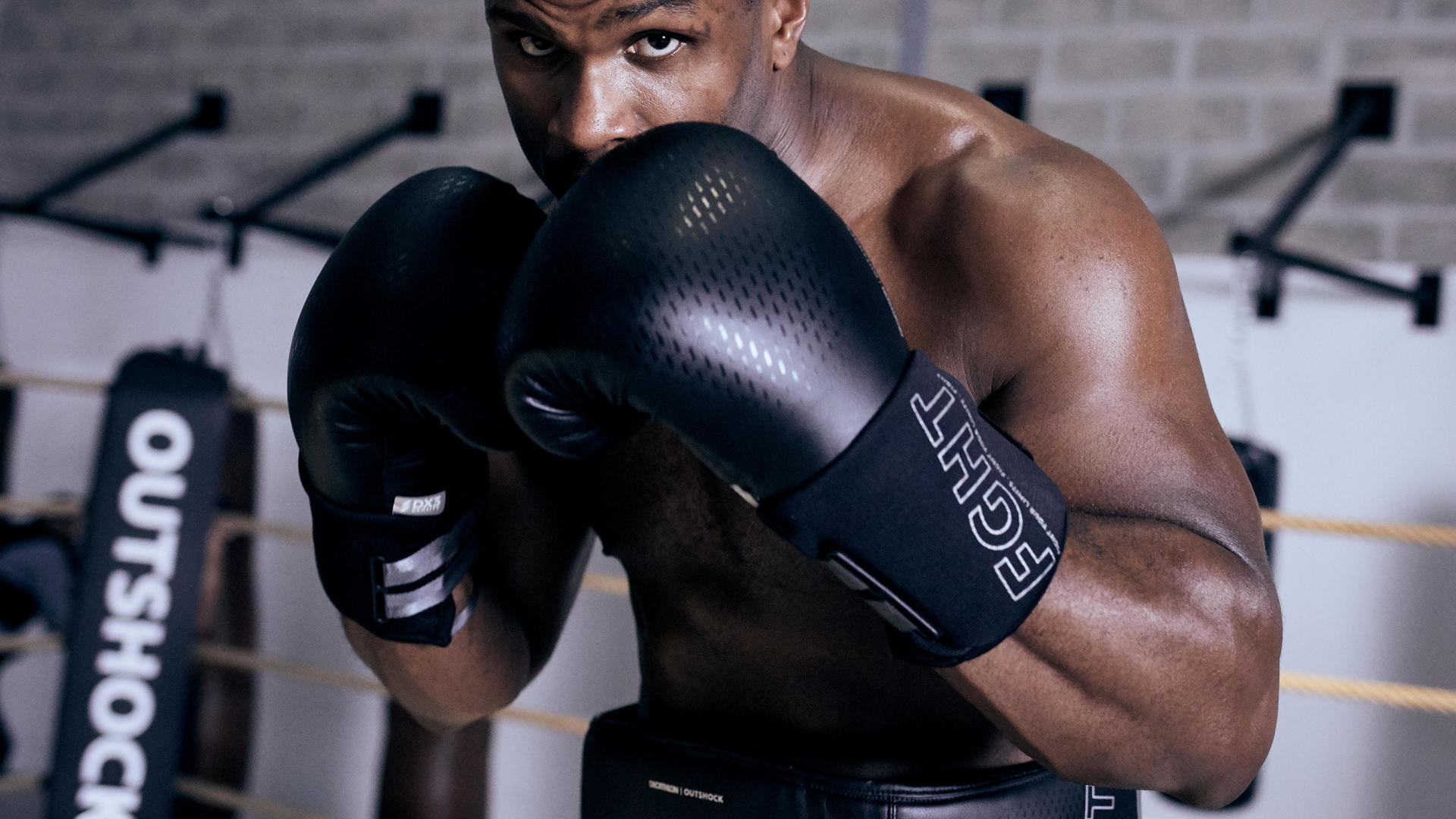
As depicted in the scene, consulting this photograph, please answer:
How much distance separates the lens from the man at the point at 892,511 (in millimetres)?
659

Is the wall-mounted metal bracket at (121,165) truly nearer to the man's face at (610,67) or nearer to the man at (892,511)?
the man at (892,511)

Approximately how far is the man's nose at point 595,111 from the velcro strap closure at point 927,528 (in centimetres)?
30

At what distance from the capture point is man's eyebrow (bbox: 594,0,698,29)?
787 millimetres

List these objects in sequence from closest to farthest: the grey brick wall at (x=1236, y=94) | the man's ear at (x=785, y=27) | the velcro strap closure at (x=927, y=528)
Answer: the velcro strap closure at (x=927, y=528) < the man's ear at (x=785, y=27) < the grey brick wall at (x=1236, y=94)

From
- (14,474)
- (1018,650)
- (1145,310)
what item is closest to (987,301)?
(1145,310)

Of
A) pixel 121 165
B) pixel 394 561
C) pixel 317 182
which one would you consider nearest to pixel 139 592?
pixel 317 182

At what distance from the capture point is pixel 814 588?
0.91 meters

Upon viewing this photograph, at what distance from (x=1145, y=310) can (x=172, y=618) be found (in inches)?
71.5

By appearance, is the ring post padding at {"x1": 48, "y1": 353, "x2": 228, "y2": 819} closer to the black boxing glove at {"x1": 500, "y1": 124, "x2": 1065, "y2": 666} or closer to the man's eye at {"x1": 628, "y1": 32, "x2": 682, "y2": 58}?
the man's eye at {"x1": 628, "y1": 32, "x2": 682, "y2": 58}

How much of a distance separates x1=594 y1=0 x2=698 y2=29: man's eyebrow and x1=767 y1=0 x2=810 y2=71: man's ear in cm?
15

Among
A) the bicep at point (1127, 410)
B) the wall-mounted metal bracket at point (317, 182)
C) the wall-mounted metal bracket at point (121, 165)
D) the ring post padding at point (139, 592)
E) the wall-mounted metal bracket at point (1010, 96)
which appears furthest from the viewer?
the wall-mounted metal bracket at point (121, 165)

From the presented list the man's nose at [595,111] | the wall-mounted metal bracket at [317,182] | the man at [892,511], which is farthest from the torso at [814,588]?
the wall-mounted metal bracket at [317,182]

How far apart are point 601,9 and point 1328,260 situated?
1.92 m

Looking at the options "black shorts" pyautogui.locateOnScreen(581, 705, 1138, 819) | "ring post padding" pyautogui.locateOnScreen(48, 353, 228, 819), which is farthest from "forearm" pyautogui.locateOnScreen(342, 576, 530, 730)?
"ring post padding" pyautogui.locateOnScreen(48, 353, 228, 819)
